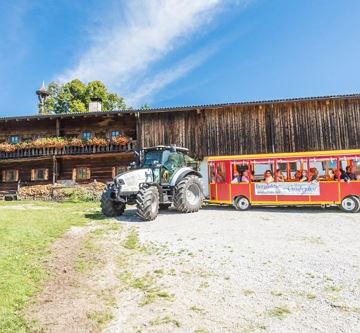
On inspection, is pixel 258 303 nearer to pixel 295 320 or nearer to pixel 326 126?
pixel 295 320

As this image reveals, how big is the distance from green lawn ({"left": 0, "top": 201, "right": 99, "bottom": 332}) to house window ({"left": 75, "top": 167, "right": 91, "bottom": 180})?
47.2ft

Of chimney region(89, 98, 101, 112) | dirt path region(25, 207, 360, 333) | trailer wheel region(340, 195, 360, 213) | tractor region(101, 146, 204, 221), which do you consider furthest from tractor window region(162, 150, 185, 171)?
chimney region(89, 98, 101, 112)

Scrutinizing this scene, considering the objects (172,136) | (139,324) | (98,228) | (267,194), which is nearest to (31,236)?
(98,228)

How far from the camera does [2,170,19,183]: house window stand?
28172mm

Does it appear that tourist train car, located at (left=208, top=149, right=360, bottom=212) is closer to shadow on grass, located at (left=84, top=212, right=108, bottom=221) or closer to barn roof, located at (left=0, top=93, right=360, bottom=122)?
shadow on grass, located at (left=84, top=212, right=108, bottom=221)

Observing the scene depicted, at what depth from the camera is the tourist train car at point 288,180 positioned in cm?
1434

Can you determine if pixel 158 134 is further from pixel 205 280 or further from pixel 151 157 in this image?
pixel 205 280

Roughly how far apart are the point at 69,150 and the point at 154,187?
1527 centimetres

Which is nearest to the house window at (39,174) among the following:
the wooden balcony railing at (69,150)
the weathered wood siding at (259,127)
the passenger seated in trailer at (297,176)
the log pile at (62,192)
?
the wooden balcony railing at (69,150)

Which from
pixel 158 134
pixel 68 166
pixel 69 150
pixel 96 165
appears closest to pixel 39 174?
pixel 68 166

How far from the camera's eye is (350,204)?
1420cm

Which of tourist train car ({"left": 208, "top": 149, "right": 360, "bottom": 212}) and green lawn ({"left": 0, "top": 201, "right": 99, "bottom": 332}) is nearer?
green lawn ({"left": 0, "top": 201, "right": 99, "bottom": 332})

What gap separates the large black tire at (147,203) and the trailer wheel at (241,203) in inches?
186

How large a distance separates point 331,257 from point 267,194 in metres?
7.50
